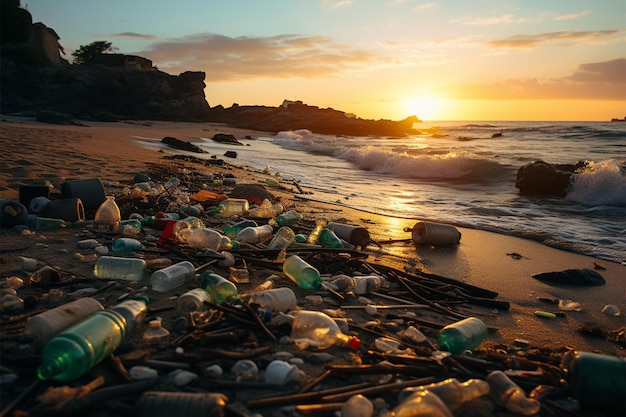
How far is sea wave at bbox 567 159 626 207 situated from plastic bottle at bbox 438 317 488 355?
26.2 feet

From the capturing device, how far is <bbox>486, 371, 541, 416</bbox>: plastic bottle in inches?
73.7

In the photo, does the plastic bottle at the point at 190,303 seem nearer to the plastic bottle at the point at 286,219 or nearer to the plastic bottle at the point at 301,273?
the plastic bottle at the point at 301,273

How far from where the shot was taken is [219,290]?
2.76m

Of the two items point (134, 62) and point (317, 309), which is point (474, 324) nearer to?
point (317, 309)

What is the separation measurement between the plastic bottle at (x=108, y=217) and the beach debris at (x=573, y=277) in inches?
165

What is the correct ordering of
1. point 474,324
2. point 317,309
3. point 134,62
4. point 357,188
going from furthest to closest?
1. point 134,62
2. point 357,188
3. point 317,309
4. point 474,324

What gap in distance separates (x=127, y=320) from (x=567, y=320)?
3031mm

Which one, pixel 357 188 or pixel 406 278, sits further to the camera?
pixel 357 188

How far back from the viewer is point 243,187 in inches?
259

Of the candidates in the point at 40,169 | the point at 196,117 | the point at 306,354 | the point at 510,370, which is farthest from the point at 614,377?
the point at 196,117

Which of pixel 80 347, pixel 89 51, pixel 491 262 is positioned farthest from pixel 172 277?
pixel 89 51

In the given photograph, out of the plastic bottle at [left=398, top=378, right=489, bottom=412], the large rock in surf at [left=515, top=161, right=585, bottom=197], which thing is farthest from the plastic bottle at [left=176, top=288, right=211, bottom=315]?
the large rock in surf at [left=515, top=161, right=585, bottom=197]

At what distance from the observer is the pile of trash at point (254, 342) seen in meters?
1.72

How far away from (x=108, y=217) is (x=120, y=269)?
5.26 feet
